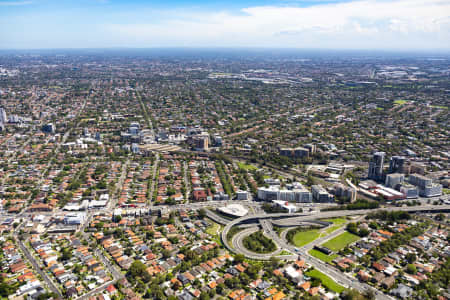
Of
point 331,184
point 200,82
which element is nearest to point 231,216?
point 331,184

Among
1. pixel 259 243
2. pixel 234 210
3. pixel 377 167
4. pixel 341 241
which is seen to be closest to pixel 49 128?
pixel 234 210

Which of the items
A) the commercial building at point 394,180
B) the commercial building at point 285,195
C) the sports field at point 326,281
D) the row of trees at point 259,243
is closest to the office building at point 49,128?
the commercial building at point 285,195

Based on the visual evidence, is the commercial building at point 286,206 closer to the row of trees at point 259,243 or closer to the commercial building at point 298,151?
the row of trees at point 259,243

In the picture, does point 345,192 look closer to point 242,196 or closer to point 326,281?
point 242,196

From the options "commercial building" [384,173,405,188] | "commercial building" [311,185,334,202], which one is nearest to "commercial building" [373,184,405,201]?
"commercial building" [384,173,405,188]

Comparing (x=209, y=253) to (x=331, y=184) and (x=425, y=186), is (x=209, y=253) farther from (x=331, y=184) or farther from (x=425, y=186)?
(x=425, y=186)
